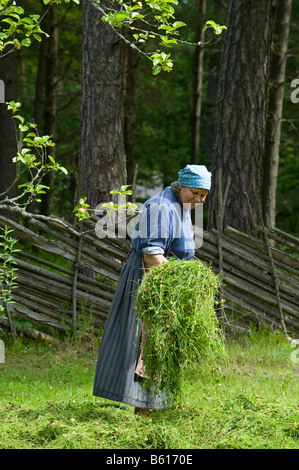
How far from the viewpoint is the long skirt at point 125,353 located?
3.61m

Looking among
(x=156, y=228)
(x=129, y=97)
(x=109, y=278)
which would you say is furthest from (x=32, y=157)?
(x=129, y=97)

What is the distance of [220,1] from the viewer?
46.3ft

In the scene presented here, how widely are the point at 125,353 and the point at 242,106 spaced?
3.67 meters

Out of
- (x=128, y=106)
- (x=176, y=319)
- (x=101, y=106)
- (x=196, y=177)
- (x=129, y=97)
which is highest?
(x=129, y=97)

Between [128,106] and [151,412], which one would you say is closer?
[151,412]

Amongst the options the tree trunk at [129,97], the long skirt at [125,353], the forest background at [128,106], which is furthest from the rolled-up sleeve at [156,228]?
the tree trunk at [129,97]

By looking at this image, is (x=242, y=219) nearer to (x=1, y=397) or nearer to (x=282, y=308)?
(x=282, y=308)

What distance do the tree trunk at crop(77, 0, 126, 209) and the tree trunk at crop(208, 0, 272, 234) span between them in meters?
1.13

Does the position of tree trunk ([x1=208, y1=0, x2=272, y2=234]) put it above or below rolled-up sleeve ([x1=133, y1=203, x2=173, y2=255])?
above

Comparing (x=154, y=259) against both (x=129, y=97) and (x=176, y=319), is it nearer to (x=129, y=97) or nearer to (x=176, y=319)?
(x=176, y=319)

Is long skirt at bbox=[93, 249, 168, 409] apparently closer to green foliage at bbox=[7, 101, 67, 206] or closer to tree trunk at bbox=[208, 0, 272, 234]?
green foliage at bbox=[7, 101, 67, 206]

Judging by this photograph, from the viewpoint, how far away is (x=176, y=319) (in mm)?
3256

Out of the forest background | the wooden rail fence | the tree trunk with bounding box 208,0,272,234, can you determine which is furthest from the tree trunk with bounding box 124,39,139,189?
the wooden rail fence

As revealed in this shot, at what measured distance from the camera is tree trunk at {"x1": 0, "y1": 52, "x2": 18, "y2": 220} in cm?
915
